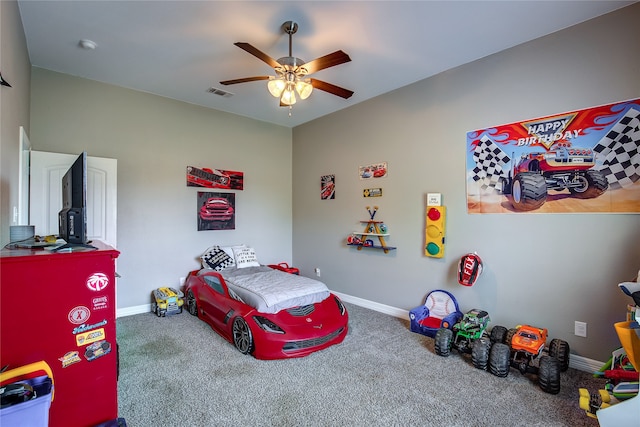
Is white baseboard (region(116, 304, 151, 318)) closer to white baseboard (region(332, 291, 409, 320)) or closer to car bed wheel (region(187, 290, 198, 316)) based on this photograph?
car bed wheel (region(187, 290, 198, 316))

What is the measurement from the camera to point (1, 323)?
1326mm

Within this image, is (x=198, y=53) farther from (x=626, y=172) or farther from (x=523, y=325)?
(x=523, y=325)

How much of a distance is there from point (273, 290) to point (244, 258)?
146cm

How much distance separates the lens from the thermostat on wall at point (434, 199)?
11.5 feet

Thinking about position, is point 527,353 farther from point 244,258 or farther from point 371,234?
point 244,258

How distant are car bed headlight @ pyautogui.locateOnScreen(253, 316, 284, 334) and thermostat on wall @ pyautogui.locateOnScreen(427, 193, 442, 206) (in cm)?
218

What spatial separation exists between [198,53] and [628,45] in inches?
147

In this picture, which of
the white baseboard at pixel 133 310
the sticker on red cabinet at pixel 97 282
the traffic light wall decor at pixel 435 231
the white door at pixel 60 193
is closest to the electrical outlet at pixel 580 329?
the traffic light wall decor at pixel 435 231

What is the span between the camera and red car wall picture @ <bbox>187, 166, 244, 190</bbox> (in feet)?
14.6

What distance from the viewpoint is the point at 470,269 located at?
313 cm

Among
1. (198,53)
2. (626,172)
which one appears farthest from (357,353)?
(198,53)

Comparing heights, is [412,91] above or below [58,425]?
above

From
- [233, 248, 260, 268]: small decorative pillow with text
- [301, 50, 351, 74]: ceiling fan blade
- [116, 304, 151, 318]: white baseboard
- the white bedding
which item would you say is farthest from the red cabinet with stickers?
[233, 248, 260, 268]: small decorative pillow with text

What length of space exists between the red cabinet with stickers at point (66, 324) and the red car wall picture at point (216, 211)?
9.83 feet
